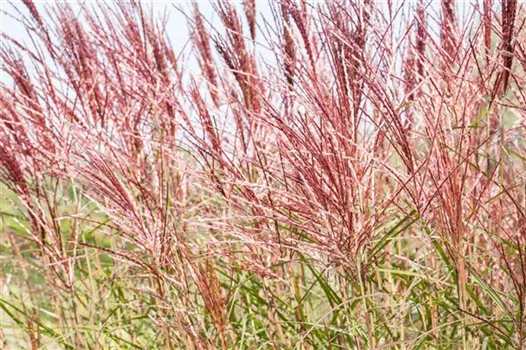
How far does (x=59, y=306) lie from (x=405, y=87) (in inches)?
56.4

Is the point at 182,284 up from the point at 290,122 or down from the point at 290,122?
down

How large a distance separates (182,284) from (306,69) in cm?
57

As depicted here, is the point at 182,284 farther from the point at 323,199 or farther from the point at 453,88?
the point at 453,88

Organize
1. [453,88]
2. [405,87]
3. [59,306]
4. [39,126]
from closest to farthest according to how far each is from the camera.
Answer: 1. [453,88]
2. [405,87]
3. [39,126]
4. [59,306]

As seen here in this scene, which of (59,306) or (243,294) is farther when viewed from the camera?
(59,306)

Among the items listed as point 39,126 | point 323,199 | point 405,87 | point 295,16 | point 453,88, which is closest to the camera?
point 323,199

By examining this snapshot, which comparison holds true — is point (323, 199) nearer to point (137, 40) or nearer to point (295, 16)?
point (295, 16)

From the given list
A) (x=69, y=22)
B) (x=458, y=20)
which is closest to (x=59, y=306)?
(x=69, y=22)

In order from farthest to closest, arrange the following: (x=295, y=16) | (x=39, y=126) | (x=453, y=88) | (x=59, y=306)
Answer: (x=59, y=306) < (x=39, y=126) < (x=453, y=88) < (x=295, y=16)

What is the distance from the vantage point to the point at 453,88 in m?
2.01

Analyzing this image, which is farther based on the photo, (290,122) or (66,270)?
(66,270)

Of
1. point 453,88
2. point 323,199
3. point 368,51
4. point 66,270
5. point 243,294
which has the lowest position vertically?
point 243,294

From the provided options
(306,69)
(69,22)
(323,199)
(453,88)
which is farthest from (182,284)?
(69,22)

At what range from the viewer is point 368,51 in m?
1.65
